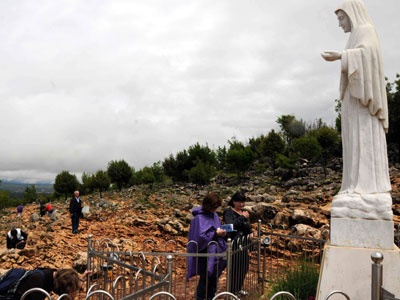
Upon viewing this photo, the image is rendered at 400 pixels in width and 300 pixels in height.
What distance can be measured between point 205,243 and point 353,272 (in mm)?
1967

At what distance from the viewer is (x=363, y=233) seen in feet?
13.0

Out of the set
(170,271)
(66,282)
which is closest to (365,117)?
(170,271)

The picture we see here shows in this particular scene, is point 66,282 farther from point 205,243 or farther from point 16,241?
point 16,241

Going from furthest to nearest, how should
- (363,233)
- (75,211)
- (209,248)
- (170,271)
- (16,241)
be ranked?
(75,211) → (16,241) → (209,248) → (363,233) → (170,271)

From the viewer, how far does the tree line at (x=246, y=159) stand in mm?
34531

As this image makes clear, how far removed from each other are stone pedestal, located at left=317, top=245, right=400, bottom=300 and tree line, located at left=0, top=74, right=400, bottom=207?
92.5 feet

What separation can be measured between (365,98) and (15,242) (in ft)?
32.2

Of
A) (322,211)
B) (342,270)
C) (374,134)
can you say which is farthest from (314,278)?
(322,211)

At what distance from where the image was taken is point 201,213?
5.19 m

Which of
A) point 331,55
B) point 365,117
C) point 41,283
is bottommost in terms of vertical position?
point 41,283

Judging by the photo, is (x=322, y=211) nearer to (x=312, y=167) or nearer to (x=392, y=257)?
(x=392, y=257)

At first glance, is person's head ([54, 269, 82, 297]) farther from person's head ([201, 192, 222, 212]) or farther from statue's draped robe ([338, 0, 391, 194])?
statue's draped robe ([338, 0, 391, 194])

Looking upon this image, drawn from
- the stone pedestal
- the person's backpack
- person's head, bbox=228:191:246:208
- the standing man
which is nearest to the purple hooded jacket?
person's head, bbox=228:191:246:208

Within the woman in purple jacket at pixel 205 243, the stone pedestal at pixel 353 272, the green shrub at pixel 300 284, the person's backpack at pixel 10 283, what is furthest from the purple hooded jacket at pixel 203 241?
the person's backpack at pixel 10 283
